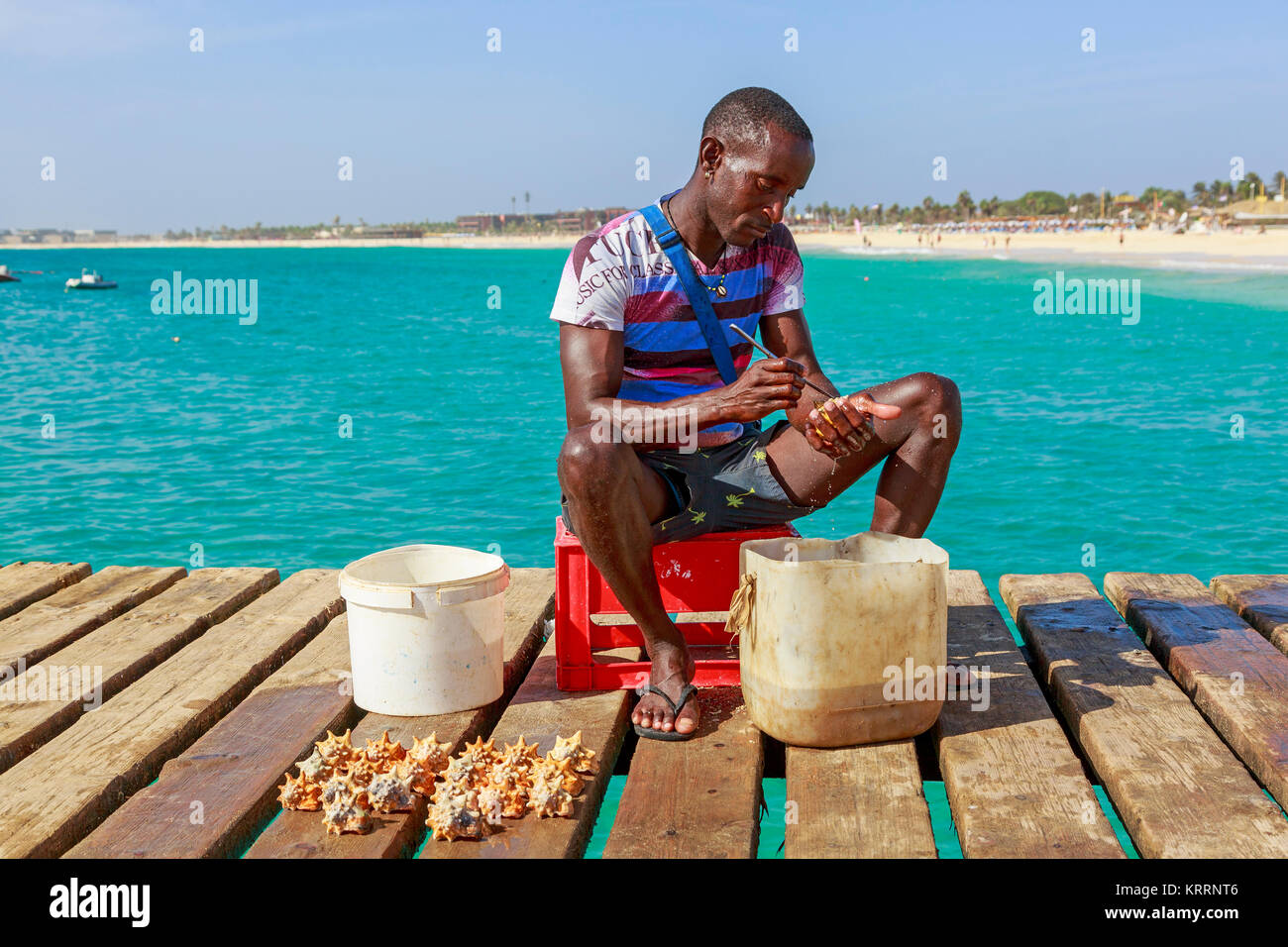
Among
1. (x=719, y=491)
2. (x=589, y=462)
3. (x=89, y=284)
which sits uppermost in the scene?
(x=89, y=284)

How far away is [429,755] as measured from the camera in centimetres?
267

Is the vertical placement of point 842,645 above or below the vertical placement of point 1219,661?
above

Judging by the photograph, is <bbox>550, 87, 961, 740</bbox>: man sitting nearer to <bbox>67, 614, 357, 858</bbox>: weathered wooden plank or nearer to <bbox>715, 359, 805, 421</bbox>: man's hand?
<bbox>715, 359, 805, 421</bbox>: man's hand

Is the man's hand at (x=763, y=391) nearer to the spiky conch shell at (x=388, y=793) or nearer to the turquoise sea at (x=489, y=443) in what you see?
the spiky conch shell at (x=388, y=793)

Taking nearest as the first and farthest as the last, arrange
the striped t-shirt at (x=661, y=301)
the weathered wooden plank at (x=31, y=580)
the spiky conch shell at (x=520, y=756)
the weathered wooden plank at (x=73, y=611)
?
the spiky conch shell at (x=520, y=756) → the striped t-shirt at (x=661, y=301) → the weathered wooden plank at (x=73, y=611) → the weathered wooden plank at (x=31, y=580)

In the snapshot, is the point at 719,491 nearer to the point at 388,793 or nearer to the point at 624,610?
the point at 624,610

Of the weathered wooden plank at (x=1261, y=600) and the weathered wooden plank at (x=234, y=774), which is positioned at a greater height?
the weathered wooden plank at (x=1261, y=600)

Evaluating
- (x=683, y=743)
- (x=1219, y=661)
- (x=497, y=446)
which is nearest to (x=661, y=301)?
(x=683, y=743)

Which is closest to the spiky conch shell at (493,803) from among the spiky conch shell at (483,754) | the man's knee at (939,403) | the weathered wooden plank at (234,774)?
the spiky conch shell at (483,754)

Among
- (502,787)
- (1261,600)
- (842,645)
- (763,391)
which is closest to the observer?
(502,787)

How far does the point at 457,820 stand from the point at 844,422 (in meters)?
1.36

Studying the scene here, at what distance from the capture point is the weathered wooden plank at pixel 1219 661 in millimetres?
2814

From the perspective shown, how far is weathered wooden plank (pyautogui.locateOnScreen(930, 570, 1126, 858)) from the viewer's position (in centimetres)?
237

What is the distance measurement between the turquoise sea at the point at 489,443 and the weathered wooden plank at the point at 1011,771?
5125 millimetres
